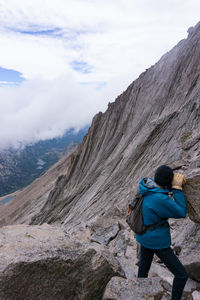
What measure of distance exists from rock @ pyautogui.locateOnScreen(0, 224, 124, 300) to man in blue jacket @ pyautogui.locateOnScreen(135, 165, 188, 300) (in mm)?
1829

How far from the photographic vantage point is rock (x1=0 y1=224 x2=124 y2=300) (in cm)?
529

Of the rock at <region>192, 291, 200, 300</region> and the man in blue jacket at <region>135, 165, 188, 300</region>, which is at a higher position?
the man in blue jacket at <region>135, 165, 188, 300</region>

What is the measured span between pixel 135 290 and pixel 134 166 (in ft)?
61.3

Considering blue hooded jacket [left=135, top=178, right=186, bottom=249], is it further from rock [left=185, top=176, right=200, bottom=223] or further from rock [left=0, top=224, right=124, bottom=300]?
rock [left=0, top=224, right=124, bottom=300]

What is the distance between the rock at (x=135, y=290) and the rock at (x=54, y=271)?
0.71m

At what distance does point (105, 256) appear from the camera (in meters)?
6.61

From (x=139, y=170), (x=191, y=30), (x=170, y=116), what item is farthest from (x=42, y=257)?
(x=191, y=30)

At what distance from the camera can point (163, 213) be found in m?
5.02

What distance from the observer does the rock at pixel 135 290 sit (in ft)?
16.9

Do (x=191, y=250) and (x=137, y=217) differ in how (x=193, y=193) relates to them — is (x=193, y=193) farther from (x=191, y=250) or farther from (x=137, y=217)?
(x=191, y=250)

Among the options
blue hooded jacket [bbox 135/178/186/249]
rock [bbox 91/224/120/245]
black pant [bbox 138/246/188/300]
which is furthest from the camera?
rock [bbox 91/224/120/245]

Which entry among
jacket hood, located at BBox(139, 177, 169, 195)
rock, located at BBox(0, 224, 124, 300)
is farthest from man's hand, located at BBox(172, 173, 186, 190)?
rock, located at BBox(0, 224, 124, 300)

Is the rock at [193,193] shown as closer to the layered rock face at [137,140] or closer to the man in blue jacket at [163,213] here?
the man in blue jacket at [163,213]

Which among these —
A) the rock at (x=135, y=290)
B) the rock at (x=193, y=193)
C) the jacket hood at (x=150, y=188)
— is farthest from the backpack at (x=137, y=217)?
the rock at (x=193, y=193)
